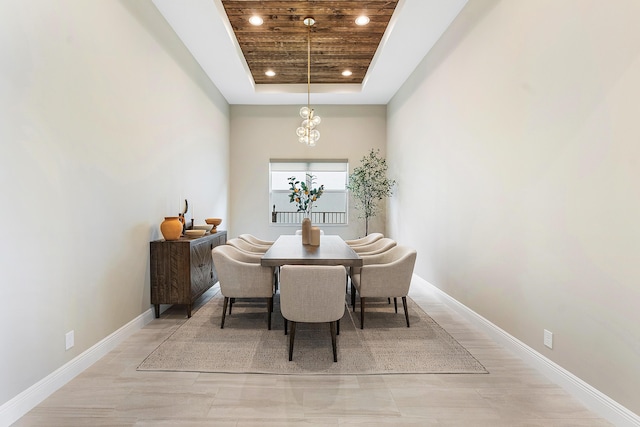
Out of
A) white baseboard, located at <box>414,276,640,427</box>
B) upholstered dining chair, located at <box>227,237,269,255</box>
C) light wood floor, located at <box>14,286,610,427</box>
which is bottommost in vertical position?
light wood floor, located at <box>14,286,610,427</box>

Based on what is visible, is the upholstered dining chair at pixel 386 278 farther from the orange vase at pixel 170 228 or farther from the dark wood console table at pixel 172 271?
the orange vase at pixel 170 228

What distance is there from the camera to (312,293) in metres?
2.50

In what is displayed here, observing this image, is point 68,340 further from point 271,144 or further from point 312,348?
point 271,144

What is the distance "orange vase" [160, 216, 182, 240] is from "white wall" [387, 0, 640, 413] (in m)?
3.16

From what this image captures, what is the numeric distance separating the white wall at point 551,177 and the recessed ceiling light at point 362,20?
103 cm

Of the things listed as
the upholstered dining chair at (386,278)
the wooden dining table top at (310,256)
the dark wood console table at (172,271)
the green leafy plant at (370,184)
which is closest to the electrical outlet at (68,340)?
the dark wood console table at (172,271)

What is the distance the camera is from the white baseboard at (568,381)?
5.86 feet

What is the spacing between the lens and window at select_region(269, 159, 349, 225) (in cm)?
720

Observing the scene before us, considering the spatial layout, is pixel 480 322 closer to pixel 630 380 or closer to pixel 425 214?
pixel 630 380

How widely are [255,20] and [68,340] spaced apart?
13.0 ft

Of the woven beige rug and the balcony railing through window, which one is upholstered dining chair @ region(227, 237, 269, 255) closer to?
the woven beige rug

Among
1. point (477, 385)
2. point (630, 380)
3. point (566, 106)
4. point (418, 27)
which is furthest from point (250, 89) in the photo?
point (630, 380)

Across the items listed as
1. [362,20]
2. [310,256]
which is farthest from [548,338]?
[362,20]

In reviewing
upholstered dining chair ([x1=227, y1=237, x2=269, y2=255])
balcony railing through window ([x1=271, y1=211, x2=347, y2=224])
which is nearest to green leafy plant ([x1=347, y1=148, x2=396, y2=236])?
balcony railing through window ([x1=271, y1=211, x2=347, y2=224])
